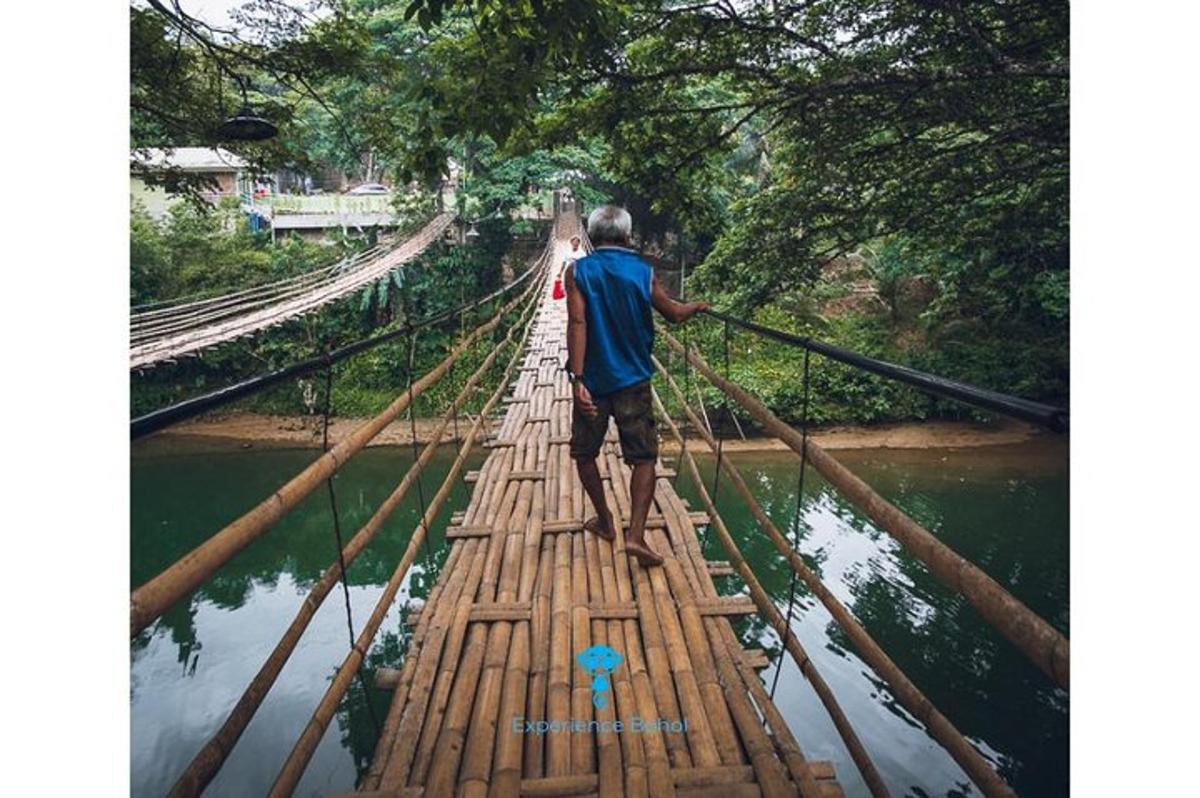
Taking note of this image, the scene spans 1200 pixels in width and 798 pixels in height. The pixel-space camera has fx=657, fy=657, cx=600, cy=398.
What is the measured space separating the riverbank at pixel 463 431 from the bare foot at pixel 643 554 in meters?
6.58

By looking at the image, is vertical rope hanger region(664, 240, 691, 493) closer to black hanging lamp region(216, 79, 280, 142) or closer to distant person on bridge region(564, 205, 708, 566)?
distant person on bridge region(564, 205, 708, 566)

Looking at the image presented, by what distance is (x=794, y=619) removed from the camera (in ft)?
13.7

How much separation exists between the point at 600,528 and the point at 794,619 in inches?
106

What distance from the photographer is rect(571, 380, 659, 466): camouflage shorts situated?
1.82 meters

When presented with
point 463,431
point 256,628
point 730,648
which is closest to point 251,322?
point 256,628

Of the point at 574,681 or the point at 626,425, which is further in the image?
the point at 626,425

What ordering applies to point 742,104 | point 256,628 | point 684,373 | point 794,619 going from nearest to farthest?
point 742,104, point 794,619, point 256,628, point 684,373

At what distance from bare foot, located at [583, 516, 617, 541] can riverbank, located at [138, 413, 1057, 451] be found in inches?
252

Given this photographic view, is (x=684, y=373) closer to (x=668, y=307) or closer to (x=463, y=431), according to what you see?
(x=463, y=431)

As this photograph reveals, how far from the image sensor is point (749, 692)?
52.2 inches

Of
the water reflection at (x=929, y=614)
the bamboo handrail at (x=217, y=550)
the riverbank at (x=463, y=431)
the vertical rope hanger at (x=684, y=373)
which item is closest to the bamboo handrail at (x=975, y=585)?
the bamboo handrail at (x=217, y=550)

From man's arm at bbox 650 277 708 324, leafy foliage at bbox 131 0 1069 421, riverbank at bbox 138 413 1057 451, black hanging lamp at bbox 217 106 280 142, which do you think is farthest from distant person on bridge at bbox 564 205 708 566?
riverbank at bbox 138 413 1057 451

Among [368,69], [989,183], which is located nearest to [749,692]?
[989,183]
